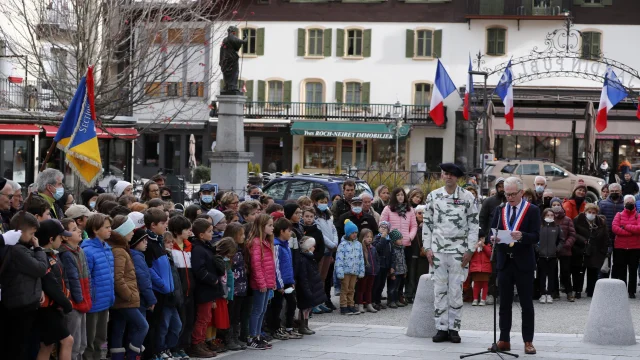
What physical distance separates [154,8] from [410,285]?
12.5 meters

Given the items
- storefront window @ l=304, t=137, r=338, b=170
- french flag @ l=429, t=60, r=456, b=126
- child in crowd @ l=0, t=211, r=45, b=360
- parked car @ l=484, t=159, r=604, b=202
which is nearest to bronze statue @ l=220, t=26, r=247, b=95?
french flag @ l=429, t=60, r=456, b=126

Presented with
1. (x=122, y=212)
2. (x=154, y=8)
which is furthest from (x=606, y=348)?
(x=154, y=8)

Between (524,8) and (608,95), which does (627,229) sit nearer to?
(608,95)

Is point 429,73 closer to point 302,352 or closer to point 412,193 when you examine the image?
point 412,193

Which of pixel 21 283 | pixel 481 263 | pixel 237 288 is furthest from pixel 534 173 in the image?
pixel 21 283

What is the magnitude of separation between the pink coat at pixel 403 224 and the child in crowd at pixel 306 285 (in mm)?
3511

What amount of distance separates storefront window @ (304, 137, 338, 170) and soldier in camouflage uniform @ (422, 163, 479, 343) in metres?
47.9

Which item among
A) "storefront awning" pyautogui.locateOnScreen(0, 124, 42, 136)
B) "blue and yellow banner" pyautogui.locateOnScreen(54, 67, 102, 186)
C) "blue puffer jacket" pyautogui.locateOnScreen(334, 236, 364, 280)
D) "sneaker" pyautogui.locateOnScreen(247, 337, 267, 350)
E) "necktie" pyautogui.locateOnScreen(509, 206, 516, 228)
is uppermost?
"storefront awning" pyautogui.locateOnScreen(0, 124, 42, 136)

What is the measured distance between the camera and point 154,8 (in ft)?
89.5

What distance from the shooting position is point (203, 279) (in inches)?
461

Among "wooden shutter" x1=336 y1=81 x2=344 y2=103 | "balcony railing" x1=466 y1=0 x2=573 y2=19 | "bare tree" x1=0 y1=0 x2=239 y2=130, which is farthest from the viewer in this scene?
"wooden shutter" x1=336 y1=81 x2=344 y2=103

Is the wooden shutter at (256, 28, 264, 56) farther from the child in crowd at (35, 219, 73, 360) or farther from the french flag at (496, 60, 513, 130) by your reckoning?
the child in crowd at (35, 219, 73, 360)

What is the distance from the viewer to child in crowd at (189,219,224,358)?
1176 centimetres

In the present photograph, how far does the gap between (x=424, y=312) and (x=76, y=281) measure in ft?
15.6
